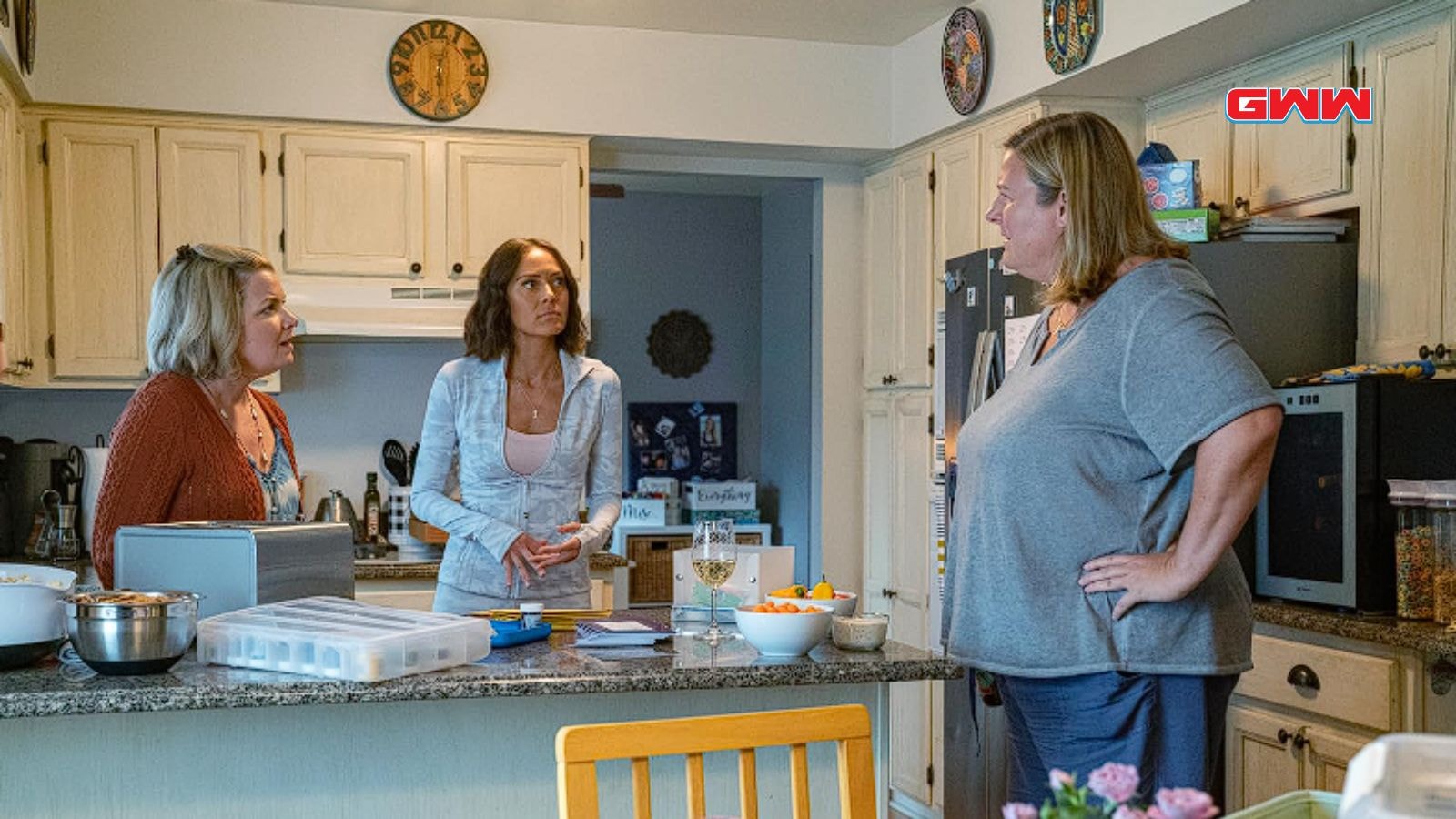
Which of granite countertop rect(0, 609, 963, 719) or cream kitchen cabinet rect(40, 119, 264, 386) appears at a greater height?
cream kitchen cabinet rect(40, 119, 264, 386)

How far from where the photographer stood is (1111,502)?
186cm

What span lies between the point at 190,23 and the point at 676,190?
11.8 ft

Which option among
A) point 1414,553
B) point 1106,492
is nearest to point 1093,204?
point 1106,492

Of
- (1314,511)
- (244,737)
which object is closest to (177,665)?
(244,737)

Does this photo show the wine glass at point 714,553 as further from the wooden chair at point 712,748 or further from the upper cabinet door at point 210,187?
the upper cabinet door at point 210,187

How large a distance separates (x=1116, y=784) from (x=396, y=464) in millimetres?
4061

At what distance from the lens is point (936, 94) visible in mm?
4406

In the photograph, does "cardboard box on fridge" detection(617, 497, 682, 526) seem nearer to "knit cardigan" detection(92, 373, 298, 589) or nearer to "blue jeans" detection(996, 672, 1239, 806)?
"knit cardigan" detection(92, 373, 298, 589)

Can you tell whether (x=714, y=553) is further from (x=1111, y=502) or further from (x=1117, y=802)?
(x=1117, y=802)

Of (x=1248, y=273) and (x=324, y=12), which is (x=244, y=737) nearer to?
(x=1248, y=273)

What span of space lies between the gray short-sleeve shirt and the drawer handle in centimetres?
112

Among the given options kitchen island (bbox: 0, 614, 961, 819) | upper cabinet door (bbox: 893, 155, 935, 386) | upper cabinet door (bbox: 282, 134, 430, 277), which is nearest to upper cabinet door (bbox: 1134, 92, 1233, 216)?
upper cabinet door (bbox: 893, 155, 935, 386)

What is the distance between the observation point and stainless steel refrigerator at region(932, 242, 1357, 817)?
3.28 m

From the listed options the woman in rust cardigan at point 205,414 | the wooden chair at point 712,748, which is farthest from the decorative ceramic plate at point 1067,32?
the wooden chair at point 712,748
